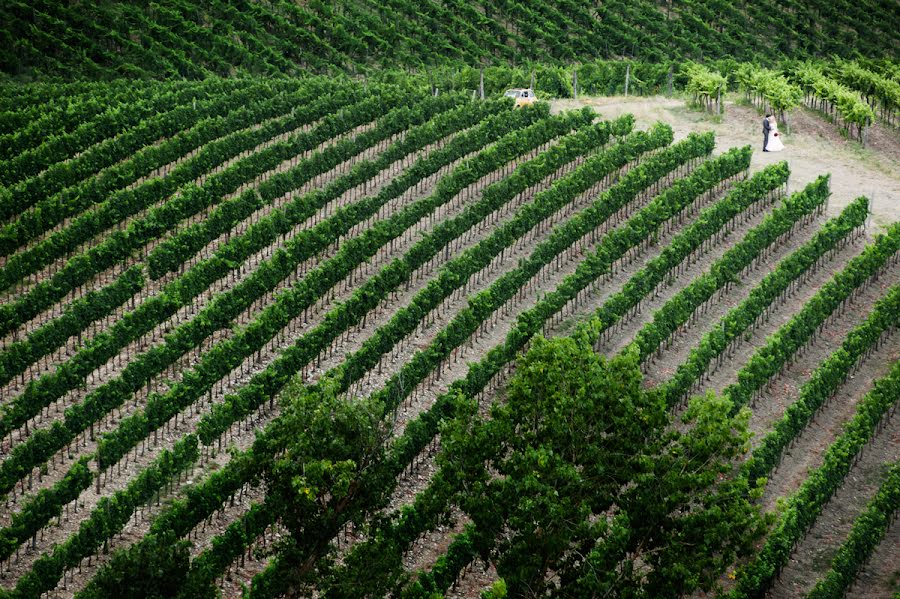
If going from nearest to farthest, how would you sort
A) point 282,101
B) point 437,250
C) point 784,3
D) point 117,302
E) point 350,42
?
1. point 117,302
2. point 437,250
3. point 282,101
4. point 350,42
5. point 784,3

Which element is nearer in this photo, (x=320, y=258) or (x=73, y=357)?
(x=73, y=357)

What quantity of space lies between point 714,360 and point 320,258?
14.8 metres

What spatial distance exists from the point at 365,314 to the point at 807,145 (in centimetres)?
2812

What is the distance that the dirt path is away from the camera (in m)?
55.6

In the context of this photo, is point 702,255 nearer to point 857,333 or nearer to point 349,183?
point 857,333

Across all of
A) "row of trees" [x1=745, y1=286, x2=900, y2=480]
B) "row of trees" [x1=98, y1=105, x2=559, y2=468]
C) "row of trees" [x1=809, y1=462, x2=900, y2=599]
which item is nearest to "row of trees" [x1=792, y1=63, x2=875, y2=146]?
"row of trees" [x1=98, y1=105, x2=559, y2=468]

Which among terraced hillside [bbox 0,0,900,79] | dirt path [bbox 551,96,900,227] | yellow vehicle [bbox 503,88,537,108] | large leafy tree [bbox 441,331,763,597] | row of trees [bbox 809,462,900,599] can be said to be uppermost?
large leafy tree [bbox 441,331,763,597]

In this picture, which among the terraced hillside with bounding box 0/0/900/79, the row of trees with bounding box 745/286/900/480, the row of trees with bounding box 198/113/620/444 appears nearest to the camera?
the row of trees with bounding box 745/286/900/480

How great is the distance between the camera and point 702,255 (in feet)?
160

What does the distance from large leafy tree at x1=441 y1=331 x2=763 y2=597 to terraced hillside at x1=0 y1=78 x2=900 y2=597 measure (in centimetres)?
101

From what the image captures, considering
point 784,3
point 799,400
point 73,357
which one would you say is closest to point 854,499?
point 799,400

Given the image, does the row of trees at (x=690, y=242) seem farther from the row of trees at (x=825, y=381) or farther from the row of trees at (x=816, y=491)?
the row of trees at (x=816, y=491)

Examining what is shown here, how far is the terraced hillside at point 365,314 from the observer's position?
32.2m

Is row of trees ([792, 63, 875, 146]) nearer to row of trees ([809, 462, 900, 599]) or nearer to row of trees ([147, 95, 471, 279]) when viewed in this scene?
row of trees ([147, 95, 471, 279])
